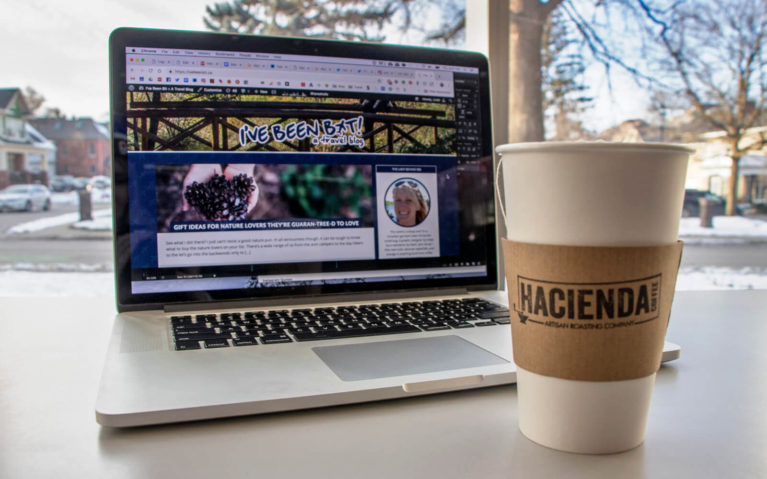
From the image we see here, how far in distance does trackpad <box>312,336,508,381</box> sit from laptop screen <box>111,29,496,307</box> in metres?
0.24

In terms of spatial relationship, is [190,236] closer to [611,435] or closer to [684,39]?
[611,435]

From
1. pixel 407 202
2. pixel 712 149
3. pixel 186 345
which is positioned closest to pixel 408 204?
pixel 407 202

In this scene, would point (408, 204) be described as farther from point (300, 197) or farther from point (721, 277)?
point (721, 277)

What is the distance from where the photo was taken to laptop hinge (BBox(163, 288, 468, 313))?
0.74m

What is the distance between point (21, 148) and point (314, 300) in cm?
141

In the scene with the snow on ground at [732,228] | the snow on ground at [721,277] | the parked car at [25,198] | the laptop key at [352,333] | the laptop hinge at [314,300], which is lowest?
the snow on ground at [721,277]

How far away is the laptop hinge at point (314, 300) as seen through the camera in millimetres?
740

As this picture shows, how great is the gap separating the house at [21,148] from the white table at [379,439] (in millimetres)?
1387

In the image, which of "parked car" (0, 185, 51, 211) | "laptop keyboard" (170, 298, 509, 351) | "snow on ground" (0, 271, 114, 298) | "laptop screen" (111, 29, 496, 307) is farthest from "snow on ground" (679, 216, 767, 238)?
→ "parked car" (0, 185, 51, 211)

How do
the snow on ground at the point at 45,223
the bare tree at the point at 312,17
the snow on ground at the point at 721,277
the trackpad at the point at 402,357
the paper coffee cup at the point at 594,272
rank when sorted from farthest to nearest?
the snow on ground at the point at 721,277 < the bare tree at the point at 312,17 < the snow on ground at the point at 45,223 < the trackpad at the point at 402,357 < the paper coffee cup at the point at 594,272

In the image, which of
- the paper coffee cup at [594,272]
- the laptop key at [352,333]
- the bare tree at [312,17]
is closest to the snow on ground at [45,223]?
the bare tree at [312,17]

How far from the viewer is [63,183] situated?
1.72 metres

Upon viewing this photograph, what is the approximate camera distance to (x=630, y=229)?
1.08ft

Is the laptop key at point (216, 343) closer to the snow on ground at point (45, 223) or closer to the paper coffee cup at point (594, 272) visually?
the paper coffee cup at point (594, 272)
